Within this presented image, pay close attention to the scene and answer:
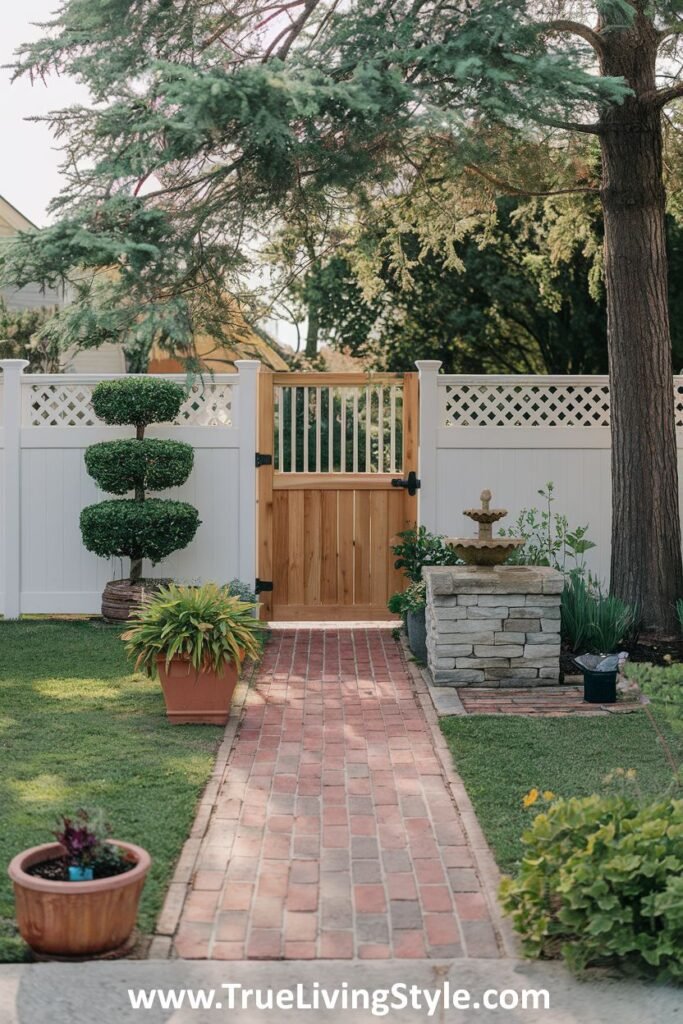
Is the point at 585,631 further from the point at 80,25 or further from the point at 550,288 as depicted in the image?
the point at 550,288

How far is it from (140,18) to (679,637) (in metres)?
5.22

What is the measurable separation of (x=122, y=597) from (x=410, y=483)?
98.4 inches

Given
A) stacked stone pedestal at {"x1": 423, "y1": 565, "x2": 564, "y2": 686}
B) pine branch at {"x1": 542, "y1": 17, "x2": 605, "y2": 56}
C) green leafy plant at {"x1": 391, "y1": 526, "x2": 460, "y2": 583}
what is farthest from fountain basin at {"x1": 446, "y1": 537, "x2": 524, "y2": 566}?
pine branch at {"x1": 542, "y1": 17, "x2": 605, "y2": 56}

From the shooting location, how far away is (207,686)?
6.18m

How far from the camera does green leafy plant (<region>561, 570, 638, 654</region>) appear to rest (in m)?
7.57

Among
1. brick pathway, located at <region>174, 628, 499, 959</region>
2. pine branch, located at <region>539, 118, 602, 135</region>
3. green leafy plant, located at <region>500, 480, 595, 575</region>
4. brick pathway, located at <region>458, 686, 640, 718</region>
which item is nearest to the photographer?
brick pathway, located at <region>174, 628, 499, 959</region>

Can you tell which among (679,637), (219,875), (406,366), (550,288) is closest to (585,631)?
(679,637)

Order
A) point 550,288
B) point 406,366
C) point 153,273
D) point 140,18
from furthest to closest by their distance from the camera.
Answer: point 406,366, point 550,288, point 140,18, point 153,273

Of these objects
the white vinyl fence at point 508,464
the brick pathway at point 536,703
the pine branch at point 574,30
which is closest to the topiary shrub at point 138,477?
the white vinyl fence at point 508,464

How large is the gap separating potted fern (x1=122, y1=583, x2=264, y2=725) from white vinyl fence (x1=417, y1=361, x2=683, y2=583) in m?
3.67

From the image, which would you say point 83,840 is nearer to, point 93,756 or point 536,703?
point 93,756

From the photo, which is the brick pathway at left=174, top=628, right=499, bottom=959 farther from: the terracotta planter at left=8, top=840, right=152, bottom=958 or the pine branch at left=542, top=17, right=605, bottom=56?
the pine branch at left=542, top=17, right=605, bottom=56

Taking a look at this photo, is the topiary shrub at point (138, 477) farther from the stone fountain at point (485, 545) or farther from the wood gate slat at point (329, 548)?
the stone fountain at point (485, 545)

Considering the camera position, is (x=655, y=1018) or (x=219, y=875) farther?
(x=219, y=875)
